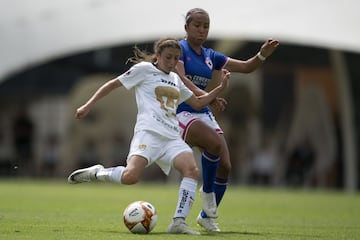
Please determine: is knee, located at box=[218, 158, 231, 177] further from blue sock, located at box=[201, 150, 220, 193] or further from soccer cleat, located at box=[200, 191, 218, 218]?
soccer cleat, located at box=[200, 191, 218, 218]

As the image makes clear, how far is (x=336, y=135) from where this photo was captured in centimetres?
3616

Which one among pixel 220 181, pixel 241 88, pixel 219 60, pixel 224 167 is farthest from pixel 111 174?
pixel 241 88

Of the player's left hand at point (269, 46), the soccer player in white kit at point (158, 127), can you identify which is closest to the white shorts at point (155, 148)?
the soccer player in white kit at point (158, 127)

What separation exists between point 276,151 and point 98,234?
26.1m

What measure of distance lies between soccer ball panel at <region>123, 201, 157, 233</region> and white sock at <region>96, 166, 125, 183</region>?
335mm

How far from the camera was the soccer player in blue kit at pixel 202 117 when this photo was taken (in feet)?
35.1

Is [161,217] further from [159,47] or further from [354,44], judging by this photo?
[354,44]

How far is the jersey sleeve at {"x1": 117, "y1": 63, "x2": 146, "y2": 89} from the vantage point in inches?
394

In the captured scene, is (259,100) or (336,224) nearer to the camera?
(336,224)

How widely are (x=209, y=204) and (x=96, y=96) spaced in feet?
6.49

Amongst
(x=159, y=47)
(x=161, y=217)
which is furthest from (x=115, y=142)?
(x=159, y=47)

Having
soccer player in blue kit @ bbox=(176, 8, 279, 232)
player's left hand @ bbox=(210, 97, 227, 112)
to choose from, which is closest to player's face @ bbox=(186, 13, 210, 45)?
soccer player in blue kit @ bbox=(176, 8, 279, 232)

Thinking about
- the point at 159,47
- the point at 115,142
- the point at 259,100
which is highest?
the point at 159,47

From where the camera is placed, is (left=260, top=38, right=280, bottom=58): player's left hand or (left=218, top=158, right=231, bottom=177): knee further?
(left=260, top=38, right=280, bottom=58): player's left hand
